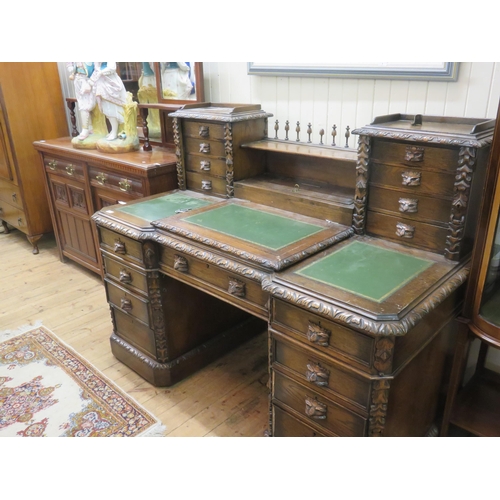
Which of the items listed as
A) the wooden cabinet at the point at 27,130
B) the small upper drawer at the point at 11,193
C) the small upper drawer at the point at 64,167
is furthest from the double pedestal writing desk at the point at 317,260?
the small upper drawer at the point at 11,193

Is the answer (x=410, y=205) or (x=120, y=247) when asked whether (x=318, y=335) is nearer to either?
(x=410, y=205)

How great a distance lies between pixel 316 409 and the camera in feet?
4.75

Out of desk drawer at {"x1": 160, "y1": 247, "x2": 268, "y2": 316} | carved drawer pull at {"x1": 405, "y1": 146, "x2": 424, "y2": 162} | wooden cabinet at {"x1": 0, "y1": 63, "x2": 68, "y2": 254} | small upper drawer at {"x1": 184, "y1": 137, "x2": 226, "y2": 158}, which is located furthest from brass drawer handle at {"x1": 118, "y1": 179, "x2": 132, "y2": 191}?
carved drawer pull at {"x1": 405, "y1": 146, "x2": 424, "y2": 162}

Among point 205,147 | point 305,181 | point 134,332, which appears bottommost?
point 134,332

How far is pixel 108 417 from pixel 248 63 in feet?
6.06

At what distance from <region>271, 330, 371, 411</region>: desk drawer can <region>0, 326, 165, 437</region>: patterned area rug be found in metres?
0.80

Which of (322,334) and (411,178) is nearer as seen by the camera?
(322,334)

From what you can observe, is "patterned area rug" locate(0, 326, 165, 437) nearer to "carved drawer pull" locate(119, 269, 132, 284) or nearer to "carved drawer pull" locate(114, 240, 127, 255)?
"carved drawer pull" locate(119, 269, 132, 284)

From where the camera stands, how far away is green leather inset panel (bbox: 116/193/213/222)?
2.05 m

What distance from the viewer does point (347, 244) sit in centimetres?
166

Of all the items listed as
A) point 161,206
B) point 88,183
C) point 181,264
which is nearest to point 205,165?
point 161,206

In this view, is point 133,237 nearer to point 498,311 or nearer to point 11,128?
point 498,311

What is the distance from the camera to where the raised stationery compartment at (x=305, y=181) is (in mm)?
1858

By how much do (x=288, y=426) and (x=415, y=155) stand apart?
1026 millimetres
